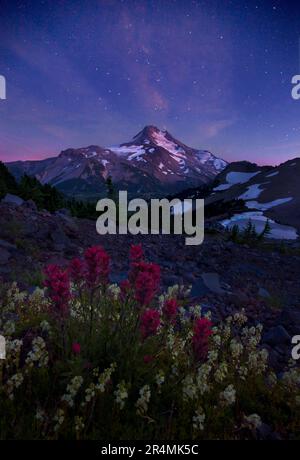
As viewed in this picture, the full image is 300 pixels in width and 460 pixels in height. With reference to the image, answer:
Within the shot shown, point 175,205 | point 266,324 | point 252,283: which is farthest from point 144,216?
point 175,205

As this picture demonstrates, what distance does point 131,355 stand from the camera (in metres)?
3.60

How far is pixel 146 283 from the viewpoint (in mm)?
3217

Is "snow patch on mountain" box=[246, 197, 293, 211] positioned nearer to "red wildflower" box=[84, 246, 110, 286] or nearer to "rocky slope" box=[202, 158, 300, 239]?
"rocky slope" box=[202, 158, 300, 239]

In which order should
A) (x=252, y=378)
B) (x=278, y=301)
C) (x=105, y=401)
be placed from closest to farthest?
(x=105, y=401)
(x=252, y=378)
(x=278, y=301)

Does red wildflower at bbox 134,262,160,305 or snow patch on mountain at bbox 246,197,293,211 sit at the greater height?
snow patch on mountain at bbox 246,197,293,211

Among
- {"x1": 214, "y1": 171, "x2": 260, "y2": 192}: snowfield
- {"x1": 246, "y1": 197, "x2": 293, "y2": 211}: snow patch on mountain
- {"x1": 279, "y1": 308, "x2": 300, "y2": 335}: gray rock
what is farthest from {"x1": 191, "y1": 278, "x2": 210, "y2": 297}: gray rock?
{"x1": 214, "y1": 171, "x2": 260, "y2": 192}: snowfield

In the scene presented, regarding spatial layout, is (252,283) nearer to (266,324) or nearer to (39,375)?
(266,324)

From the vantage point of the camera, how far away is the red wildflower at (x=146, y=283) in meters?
3.20

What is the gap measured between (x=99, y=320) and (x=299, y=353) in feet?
13.3

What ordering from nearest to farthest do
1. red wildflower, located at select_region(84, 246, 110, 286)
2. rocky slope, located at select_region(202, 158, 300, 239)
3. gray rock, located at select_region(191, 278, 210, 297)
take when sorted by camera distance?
red wildflower, located at select_region(84, 246, 110, 286) → gray rock, located at select_region(191, 278, 210, 297) → rocky slope, located at select_region(202, 158, 300, 239)

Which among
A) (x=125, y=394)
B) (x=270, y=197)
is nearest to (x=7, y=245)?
(x=125, y=394)

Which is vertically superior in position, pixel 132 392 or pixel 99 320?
pixel 99 320

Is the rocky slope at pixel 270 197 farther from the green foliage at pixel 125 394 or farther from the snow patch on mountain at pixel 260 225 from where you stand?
the green foliage at pixel 125 394

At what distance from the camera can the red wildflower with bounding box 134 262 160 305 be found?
320cm
